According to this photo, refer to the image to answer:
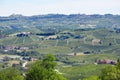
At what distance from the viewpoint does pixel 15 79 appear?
6097cm

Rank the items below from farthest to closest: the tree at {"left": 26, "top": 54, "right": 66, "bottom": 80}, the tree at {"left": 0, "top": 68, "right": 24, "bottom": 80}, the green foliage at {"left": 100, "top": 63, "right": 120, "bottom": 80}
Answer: the green foliage at {"left": 100, "top": 63, "right": 120, "bottom": 80} → the tree at {"left": 0, "top": 68, "right": 24, "bottom": 80} → the tree at {"left": 26, "top": 54, "right": 66, "bottom": 80}

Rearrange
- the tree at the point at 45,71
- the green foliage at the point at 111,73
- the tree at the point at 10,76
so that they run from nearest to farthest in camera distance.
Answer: the tree at the point at 45,71
the tree at the point at 10,76
the green foliage at the point at 111,73

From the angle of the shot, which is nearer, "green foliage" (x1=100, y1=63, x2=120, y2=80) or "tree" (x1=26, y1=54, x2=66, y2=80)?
"tree" (x1=26, y1=54, x2=66, y2=80)

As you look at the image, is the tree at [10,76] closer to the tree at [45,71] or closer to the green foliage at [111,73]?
the tree at [45,71]

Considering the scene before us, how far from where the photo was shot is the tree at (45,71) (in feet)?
194

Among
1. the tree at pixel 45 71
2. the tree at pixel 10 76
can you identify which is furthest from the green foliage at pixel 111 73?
the tree at pixel 10 76

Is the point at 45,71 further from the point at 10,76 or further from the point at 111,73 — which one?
the point at 111,73

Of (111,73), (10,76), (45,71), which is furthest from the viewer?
(10,76)

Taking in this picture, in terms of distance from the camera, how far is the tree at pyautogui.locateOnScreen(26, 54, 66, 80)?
59.2 m

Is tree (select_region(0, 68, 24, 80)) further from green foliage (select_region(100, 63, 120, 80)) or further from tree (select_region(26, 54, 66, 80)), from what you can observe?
green foliage (select_region(100, 63, 120, 80))

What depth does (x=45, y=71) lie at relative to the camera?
2339 inches

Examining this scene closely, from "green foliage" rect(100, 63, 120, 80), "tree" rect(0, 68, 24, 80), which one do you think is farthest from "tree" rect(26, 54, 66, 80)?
"green foliage" rect(100, 63, 120, 80)

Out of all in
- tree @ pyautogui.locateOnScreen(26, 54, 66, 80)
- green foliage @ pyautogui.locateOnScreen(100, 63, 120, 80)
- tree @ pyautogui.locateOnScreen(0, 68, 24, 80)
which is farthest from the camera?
green foliage @ pyautogui.locateOnScreen(100, 63, 120, 80)

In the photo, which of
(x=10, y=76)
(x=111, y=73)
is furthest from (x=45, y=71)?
(x=111, y=73)
